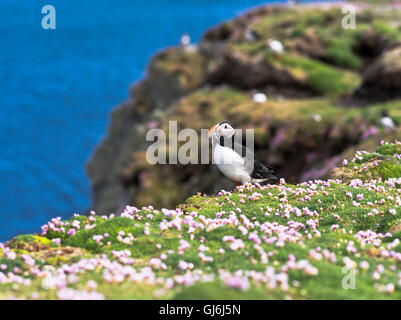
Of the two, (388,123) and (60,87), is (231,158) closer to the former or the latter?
(388,123)

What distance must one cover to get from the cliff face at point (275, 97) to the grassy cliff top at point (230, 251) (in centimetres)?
1284

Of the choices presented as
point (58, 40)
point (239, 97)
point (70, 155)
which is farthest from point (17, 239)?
point (58, 40)

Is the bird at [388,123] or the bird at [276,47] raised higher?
the bird at [276,47]

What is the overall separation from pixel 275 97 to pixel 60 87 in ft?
185

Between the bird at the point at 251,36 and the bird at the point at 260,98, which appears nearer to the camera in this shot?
the bird at the point at 260,98

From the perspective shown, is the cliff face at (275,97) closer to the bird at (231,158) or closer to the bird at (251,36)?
the bird at (251,36)

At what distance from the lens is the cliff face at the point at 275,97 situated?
36.8 meters

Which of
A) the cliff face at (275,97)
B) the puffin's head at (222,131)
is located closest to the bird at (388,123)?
the cliff face at (275,97)

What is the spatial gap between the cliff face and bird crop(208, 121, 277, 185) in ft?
35.3

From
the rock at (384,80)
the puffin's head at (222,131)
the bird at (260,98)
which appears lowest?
the puffin's head at (222,131)

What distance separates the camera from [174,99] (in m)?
60.2

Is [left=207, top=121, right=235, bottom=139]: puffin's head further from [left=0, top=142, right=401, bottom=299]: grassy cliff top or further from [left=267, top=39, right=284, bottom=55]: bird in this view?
[left=267, top=39, right=284, bottom=55]: bird

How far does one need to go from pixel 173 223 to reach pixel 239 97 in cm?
3367

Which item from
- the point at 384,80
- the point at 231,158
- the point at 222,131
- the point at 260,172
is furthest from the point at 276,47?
the point at 231,158
